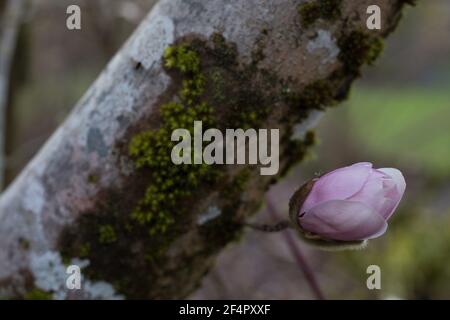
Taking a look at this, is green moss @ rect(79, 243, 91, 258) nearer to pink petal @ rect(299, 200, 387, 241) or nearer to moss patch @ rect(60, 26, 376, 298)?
moss patch @ rect(60, 26, 376, 298)

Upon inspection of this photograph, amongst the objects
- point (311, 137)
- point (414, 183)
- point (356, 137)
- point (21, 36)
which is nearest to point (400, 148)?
point (356, 137)

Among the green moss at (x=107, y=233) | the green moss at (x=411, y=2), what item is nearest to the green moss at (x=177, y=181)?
the green moss at (x=107, y=233)

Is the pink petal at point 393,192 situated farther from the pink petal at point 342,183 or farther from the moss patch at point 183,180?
the moss patch at point 183,180

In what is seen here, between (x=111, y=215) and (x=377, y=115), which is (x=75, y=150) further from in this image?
(x=377, y=115)

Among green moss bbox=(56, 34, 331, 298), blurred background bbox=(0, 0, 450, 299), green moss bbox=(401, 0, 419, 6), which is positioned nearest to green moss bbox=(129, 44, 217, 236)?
green moss bbox=(56, 34, 331, 298)

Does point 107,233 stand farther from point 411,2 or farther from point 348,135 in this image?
point 348,135

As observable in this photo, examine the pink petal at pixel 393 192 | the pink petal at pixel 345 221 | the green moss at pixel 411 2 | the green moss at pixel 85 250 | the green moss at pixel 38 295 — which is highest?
the green moss at pixel 411 2
